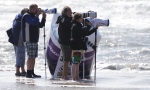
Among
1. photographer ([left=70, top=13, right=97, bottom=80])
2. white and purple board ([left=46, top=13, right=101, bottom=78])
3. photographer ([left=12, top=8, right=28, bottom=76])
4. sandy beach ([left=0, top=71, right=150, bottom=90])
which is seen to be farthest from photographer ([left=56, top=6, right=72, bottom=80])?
photographer ([left=12, top=8, right=28, bottom=76])

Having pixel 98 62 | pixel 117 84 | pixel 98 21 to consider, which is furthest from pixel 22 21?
pixel 98 62

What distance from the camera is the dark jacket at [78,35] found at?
412 inches

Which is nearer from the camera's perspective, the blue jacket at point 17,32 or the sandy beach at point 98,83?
the sandy beach at point 98,83

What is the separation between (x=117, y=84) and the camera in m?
10.4

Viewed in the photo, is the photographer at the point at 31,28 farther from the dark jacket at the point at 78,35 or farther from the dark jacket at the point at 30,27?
the dark jacket at the point at 78,35

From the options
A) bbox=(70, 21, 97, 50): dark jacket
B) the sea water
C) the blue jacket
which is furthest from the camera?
the sea water

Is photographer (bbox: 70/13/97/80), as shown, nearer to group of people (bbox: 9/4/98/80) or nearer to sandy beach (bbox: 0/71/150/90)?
group of people (bbox: 9/4/98/80)

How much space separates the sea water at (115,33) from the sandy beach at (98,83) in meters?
1.60

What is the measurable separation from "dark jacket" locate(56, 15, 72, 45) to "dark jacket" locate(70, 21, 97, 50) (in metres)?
0.20

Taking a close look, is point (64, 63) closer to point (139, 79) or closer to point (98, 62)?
point (139, 79)

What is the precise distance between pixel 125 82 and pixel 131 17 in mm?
18927

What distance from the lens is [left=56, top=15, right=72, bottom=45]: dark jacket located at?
10.7 m

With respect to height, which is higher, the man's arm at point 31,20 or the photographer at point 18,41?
the man's arm at point 31,20

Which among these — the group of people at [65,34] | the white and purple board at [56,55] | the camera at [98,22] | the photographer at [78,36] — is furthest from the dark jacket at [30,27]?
the camera at [98,22]
